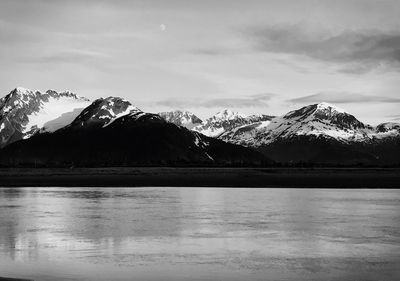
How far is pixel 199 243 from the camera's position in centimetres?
3622

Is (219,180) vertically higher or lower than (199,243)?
higher

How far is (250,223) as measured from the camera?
46312mm

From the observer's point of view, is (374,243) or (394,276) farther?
(374,243)

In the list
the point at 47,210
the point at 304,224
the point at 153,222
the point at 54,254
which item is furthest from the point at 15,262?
the point at 47,210

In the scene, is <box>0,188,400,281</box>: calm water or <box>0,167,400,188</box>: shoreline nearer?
<box>0,188,400,281</box>: calm water

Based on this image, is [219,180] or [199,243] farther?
[219,180]

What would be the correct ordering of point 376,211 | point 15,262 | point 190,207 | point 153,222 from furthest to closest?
point 190,207 < point 376,211 < point 153,222 < point 15,262

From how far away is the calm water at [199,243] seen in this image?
2783 cm

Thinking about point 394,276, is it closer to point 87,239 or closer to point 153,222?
point 87,239

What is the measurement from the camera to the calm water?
1096 inches

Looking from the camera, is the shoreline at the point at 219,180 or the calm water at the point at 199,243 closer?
the calm water at the point at 199,243

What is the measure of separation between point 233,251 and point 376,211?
1092 inches

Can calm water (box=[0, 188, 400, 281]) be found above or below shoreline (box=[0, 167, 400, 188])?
below

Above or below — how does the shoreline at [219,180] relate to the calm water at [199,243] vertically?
above
